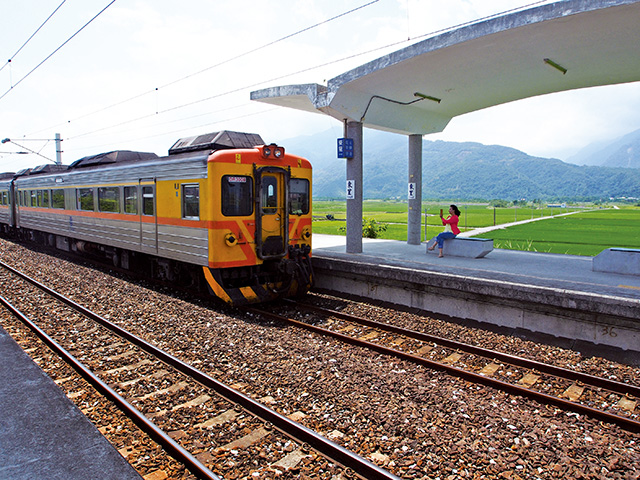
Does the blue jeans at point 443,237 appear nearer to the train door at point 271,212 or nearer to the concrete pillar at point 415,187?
the concrete pillar at point 415,187

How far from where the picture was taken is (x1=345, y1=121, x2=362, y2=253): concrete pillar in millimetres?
12266

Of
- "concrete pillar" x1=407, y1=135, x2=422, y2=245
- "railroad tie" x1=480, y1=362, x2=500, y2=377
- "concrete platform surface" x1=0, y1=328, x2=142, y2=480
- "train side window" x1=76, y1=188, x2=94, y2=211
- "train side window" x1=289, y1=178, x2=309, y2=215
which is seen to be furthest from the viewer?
"concrete pillar" x1=407, y1=135, x2=422, y2=245

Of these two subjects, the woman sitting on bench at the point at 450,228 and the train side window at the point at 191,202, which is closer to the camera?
the train side window at the point at 191,202

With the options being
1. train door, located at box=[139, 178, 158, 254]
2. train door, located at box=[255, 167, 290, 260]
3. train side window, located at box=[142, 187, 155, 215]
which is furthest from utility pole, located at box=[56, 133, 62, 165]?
train door, located at box=[255, 167, 290, 260]

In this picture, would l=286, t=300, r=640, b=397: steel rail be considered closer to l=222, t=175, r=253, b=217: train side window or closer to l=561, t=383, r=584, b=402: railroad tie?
l=561, t=383, r=584, b=402: railroad tie

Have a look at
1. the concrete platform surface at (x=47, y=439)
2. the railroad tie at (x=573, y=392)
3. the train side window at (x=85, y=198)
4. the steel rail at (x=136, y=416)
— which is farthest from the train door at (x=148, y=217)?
the railroad tie at (x=573, y=392)

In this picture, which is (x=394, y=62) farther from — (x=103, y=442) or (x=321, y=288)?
(x=103, y=442)

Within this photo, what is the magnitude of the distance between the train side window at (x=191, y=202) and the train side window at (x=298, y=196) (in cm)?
198

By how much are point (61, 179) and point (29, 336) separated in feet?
33.7

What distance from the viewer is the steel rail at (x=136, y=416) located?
3756 millimetres

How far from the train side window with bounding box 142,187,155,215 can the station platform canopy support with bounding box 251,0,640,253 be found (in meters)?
4.50

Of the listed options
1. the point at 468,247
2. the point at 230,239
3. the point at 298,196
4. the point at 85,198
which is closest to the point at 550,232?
the point at 468,247

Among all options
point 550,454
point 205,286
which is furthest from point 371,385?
point 205,286

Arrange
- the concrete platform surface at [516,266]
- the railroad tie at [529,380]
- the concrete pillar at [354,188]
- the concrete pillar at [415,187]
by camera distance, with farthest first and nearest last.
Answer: the concrete pillar at [415,187] < the concrete pillar at [354,188] < the concrete platform surface at [516,266] < the railroad tie at [529,380]
